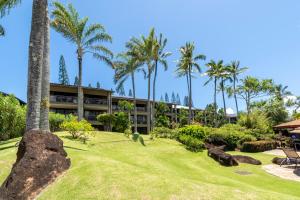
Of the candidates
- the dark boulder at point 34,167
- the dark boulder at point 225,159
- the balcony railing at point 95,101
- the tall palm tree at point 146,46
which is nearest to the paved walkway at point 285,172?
the dark boulder at point 225,159

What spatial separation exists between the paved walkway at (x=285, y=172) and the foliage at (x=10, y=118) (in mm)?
17690

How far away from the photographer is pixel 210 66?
48906 mm

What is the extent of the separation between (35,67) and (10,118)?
10.8m

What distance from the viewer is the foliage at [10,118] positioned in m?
18.7

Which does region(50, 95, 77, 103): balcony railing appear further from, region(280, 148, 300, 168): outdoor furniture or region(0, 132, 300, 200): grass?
region(280, 148, 300, 168): outdoor furniture

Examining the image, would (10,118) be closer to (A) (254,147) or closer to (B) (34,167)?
(B) (34,167)

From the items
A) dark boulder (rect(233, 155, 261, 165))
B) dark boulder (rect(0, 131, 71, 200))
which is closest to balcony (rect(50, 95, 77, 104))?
dark boulder (rect(233, 155, 261, 165))

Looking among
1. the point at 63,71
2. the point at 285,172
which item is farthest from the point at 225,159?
the point at 63,71

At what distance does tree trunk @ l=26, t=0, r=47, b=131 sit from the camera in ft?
33.7

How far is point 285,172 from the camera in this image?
13.7 m

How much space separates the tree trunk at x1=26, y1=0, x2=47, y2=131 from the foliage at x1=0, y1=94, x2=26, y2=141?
9.97m

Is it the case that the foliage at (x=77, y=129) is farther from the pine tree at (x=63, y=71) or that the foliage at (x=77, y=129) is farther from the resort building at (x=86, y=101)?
the pine tree at (x=63, y=71)

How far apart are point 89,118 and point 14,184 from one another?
31.9 meters

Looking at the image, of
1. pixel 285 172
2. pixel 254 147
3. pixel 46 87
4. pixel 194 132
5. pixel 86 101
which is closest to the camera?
pixel 46 87
